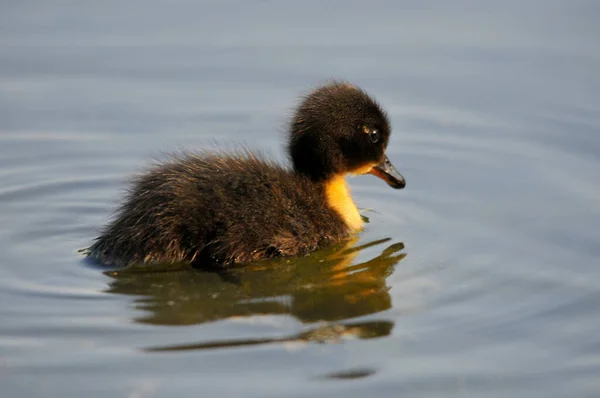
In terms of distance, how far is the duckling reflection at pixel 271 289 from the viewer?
22.3ft

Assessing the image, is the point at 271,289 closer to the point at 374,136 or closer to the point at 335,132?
the point at 335,132

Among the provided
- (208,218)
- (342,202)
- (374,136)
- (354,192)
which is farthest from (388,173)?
(208,218)

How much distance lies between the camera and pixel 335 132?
811 centimetres

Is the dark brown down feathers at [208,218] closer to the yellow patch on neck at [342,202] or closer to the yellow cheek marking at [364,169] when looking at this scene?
the yellow patch on neck at [342,202]

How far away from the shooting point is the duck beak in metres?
8.59

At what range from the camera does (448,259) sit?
764cm

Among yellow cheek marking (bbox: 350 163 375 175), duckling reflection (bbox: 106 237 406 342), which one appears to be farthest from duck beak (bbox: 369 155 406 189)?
duckling reflection (bbox: 106 237 406 342)

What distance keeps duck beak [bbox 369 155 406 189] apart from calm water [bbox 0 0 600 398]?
0.68ft

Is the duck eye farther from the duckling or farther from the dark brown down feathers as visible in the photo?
the dark brown down feathers

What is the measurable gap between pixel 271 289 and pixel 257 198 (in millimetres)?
653

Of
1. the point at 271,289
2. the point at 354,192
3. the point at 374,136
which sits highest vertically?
the point at 374,136

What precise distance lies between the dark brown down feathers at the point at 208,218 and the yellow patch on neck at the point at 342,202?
36 centimetres

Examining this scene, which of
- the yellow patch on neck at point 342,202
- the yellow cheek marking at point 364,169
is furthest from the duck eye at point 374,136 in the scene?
the yellow patch on neck at point 342,202

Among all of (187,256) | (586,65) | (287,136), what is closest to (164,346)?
(187,256)
